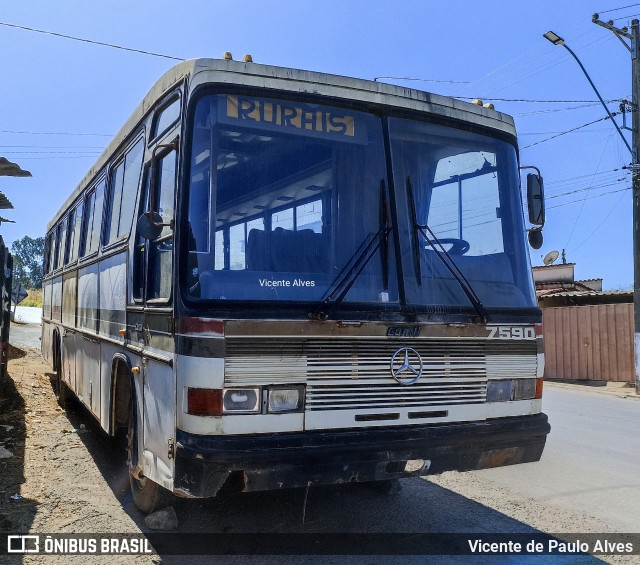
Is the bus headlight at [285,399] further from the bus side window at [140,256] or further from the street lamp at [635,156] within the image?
the street lamp at [635,156]

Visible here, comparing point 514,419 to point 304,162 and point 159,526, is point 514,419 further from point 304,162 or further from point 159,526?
point 159,526

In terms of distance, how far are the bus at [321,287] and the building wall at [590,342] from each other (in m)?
15.2

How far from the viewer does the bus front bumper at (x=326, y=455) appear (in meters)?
3.74

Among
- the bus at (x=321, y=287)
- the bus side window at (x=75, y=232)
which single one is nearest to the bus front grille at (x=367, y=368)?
the bus at (x=321, y=287)

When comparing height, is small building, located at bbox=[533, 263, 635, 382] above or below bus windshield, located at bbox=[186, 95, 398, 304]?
below

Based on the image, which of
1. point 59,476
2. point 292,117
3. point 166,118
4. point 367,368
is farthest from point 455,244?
point 59,476

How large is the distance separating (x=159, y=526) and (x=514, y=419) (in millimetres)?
2667

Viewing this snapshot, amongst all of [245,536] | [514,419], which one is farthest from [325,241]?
[245,536]

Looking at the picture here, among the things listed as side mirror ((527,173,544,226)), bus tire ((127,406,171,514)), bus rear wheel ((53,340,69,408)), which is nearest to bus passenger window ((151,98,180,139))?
bus tire ((127,406,171,514))

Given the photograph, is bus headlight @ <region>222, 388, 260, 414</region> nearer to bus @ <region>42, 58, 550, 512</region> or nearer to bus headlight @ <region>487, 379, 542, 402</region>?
bus @ <region>42, 58, 550, 512</region>

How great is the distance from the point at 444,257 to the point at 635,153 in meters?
16.0

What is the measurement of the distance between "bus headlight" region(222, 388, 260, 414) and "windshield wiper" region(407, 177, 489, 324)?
1.40 meters

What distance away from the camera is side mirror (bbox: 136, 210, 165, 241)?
13.4ft

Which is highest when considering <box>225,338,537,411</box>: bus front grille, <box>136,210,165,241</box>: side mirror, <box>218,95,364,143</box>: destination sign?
<box>218,95,364,143</box>: destination sign
